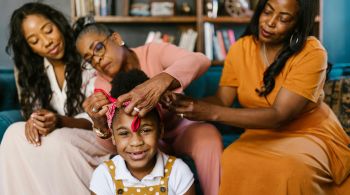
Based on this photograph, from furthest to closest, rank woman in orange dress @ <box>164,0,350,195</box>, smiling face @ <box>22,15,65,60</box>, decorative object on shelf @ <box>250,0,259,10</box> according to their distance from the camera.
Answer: decorative object on shelf @ <box>250,0,259,10</box> < smiling face @ <box>22,15,65,60</box> < woman in orange dress @ <box>164,0,350,195</box>

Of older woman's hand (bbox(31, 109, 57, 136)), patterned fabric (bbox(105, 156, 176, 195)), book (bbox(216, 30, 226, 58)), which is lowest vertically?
patterned fabric (bbox(105, 156, 176, 195))

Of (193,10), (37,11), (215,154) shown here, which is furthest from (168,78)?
(193,10)

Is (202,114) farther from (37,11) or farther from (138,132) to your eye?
(37,11)

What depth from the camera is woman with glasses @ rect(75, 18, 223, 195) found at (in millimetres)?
1432

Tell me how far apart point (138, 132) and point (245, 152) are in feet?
1.33

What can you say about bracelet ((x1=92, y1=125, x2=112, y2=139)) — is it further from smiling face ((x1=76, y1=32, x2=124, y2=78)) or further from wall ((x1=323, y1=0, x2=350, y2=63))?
wall ((x1=323, y1=0, x2=350, y2=63))

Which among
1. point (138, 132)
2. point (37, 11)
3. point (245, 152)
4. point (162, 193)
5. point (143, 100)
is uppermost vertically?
point (37, 11)

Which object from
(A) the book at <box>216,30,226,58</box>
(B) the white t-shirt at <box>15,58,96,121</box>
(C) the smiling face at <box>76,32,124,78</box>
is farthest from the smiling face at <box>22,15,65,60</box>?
(A) the book at <box>216,30,226,58</box>

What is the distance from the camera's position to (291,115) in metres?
1.60

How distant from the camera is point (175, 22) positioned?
137 inches

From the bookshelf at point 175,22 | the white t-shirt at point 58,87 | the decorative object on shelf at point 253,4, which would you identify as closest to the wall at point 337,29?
Result: the bookshelf at point 175,22

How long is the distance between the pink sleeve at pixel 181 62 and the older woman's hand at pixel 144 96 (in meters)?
0.14

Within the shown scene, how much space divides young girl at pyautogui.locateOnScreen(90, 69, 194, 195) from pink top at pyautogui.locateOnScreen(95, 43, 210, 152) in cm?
15

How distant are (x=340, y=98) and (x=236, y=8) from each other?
1510 millimetres
